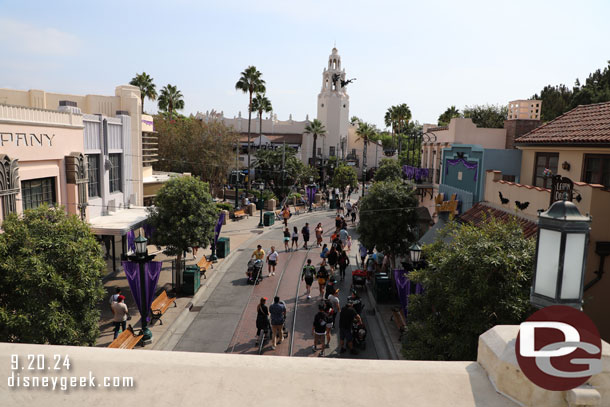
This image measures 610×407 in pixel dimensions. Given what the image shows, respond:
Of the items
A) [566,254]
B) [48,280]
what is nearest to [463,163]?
[48,280]

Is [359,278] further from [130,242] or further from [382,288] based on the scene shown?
[130,242]

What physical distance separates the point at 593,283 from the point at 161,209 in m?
13.9

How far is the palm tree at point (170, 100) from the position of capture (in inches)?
2357

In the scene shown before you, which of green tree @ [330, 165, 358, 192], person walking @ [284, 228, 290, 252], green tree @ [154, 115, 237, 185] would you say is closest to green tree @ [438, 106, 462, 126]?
green tree @ [330, 165, 358, 192]

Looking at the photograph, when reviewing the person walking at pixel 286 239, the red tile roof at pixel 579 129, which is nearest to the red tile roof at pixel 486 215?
the red tile roof at pixel 579 129

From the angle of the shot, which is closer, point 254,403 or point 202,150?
point 254,403

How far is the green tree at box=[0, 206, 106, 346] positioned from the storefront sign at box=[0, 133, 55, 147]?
5.02 meters

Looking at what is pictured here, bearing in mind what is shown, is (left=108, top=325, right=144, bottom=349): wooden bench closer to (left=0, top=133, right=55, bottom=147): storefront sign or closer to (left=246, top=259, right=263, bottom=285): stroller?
(left=0, top=133, right=55, bottom=147): storefront sign

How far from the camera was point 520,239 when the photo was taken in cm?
822

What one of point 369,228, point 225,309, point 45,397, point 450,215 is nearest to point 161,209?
point 225,309

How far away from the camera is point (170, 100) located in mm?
60125

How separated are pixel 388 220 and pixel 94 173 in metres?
12.6

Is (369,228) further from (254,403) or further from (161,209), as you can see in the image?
(254,403)

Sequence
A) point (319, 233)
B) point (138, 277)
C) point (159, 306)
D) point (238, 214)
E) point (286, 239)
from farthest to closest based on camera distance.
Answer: point (238, 214) < point (319, 233) < point (286, 239) < point (159, 306) < point (138, 277)
